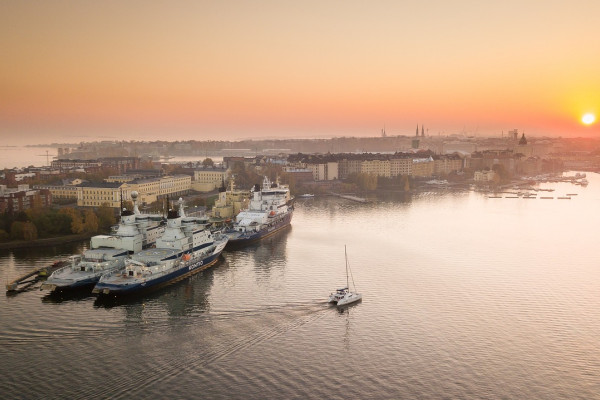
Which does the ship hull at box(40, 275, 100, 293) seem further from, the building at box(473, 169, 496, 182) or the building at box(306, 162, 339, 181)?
the building at box(473, 169, 496, 182)

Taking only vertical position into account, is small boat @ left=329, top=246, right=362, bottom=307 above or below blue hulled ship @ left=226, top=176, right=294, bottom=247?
below

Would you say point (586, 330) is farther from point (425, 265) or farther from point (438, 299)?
point (425, 265)

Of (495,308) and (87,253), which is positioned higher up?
(87,253)

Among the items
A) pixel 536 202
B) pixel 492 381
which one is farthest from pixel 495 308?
pixel 536 202

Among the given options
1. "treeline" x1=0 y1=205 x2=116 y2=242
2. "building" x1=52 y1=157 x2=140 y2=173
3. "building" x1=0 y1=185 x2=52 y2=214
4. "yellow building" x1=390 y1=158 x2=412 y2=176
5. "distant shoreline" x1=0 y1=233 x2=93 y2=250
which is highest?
"building" x1=52 y1=157 x2=140 y2=173

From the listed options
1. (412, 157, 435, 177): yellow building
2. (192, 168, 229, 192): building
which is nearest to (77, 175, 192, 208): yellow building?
(192, 168, 229, 192): building

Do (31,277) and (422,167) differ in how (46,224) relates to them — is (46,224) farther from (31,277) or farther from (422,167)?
(422,167)

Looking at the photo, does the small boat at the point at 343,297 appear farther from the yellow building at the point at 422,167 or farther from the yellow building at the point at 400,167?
the yellow building at the point at 422,167
